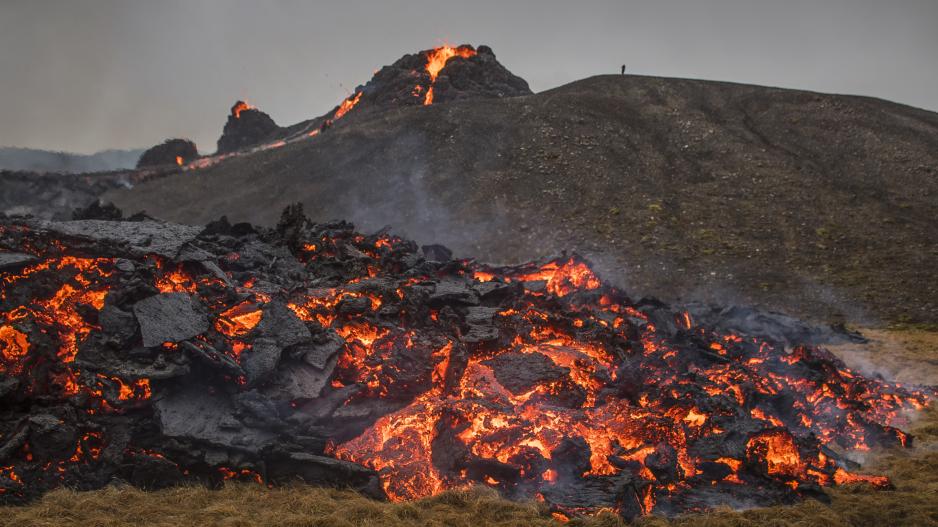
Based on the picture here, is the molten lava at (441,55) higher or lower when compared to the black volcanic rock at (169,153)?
higher

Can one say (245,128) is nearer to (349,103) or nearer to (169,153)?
(169,153)

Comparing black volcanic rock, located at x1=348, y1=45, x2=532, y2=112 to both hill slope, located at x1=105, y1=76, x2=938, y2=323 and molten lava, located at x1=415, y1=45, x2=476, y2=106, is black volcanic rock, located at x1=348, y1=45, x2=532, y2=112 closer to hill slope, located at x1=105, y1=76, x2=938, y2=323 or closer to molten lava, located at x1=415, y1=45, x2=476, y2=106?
molten lava, located at x1=415, y1=45, x2=476, y2=106

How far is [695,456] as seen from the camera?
875 cm

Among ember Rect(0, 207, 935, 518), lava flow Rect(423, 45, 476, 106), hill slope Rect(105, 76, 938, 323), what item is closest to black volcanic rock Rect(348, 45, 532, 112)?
lava flow Rect(423, 45, 476, 106)

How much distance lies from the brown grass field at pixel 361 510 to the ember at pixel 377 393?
0.36 meters

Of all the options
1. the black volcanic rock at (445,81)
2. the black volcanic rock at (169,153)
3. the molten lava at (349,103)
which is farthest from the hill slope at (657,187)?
the black volcanic rock at (169,153)

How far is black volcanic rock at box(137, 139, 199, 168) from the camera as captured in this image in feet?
267

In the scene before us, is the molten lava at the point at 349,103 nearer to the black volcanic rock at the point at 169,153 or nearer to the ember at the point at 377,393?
the black volcanic rock at the point at 169,153

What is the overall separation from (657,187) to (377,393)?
28302mm

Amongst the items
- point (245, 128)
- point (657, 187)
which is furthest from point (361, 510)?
point (245, 128)

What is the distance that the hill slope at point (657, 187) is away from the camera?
23.8 m

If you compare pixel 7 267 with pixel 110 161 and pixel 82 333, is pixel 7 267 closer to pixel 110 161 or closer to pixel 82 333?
pixel 82 333

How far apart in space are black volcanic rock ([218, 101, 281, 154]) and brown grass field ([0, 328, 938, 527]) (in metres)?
96.3

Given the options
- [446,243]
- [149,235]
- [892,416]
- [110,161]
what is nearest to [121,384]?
[149,235]
